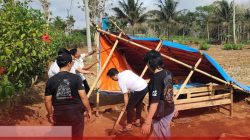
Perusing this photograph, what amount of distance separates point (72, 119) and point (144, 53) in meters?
4.60

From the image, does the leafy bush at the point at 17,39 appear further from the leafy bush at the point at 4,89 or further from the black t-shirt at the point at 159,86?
the black t-shirt at the point at 159,86

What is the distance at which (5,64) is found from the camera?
595cm

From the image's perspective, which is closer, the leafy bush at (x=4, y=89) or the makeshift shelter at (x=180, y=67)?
the leafy bush at (x=4, y=89)

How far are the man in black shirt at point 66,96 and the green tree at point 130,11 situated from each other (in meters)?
43.0

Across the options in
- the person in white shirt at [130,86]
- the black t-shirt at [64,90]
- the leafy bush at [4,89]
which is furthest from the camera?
the person in white shirt at [130,86]

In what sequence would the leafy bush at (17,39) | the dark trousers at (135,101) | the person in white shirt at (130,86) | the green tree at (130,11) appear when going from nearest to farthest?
the leafy bush at (17,39) < the person in white shirt at (130,86) < the dark trousers at (135,101) < the green tree at (130,11)

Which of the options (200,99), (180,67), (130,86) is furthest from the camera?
(180,67)

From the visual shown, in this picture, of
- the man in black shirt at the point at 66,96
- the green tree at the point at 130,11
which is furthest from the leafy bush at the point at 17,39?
the green tree at the point at 130,11

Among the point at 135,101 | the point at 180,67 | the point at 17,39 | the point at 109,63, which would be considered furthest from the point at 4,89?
the point at 180,67

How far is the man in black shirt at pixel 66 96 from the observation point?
14.5 feet

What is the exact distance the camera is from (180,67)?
366 inches

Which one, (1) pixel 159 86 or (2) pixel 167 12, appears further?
(2) pixel 167 12

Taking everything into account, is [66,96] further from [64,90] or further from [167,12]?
[167,12]

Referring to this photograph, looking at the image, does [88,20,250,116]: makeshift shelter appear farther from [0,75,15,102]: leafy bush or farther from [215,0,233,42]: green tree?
[215,0,233,42]: green tree
